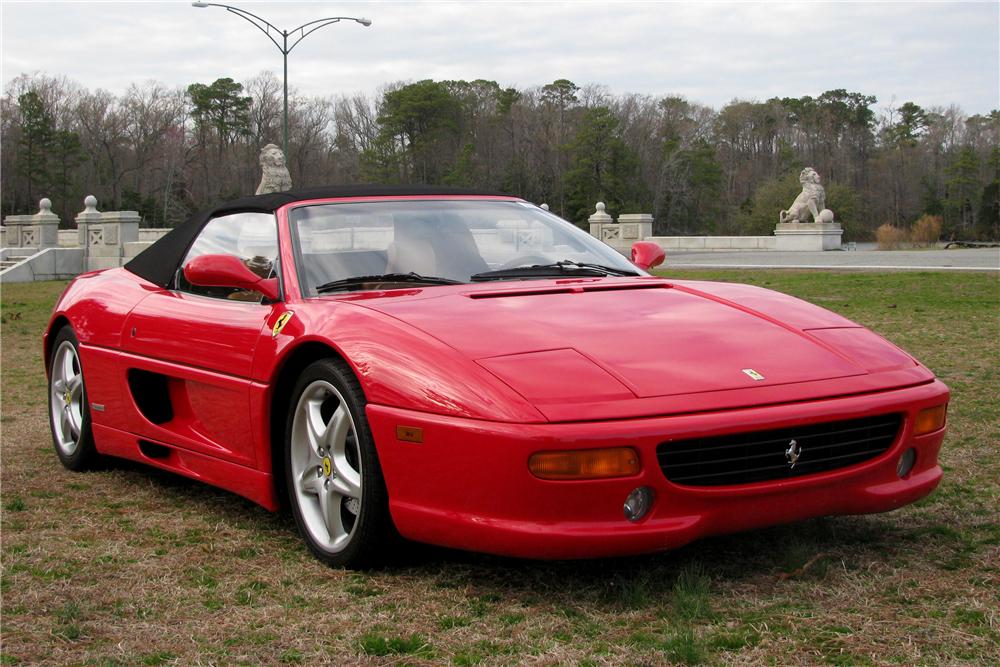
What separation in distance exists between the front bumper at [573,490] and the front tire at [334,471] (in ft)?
0.33

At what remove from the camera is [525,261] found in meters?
4.23

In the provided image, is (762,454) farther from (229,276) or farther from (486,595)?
(229,276)

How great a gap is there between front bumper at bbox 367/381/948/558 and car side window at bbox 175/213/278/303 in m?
1.19

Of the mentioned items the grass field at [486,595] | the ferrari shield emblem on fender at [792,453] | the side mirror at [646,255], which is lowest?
the grass field at [486,595]

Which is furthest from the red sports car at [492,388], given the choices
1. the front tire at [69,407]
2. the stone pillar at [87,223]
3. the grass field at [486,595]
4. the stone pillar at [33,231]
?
the stone pillar at [33,231]

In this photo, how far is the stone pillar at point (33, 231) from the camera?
3436 centimetres

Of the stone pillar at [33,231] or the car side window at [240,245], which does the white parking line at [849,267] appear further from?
the stone pillar at [33,231]

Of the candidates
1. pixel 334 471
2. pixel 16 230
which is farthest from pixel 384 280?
pixel 16 230

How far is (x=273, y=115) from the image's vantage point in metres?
85.8

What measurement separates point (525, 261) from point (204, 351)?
1248 mm

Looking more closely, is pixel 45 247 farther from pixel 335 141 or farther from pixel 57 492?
pixel 335 141

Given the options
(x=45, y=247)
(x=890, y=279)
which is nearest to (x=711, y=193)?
(x=45, y=247)

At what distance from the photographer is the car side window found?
13.9 feet

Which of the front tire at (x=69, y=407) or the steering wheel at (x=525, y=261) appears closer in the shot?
the steering wheel at (x=525, y=261)
